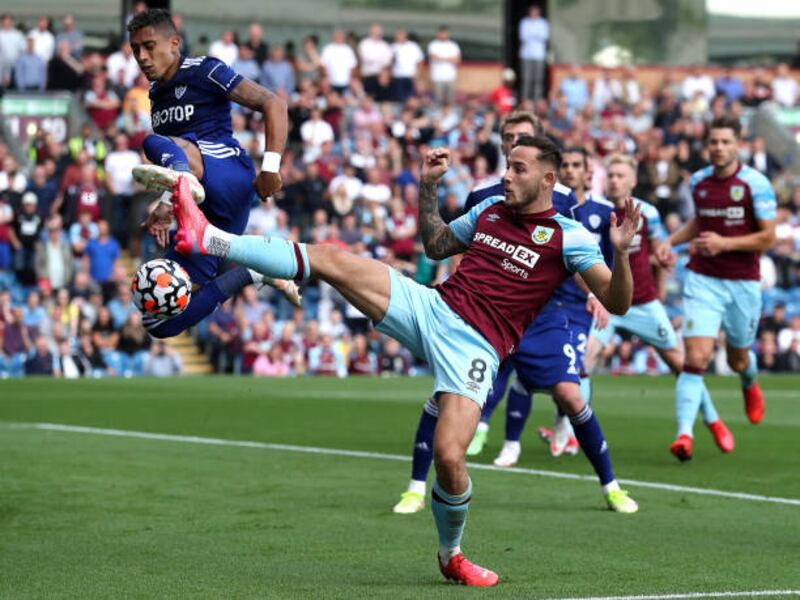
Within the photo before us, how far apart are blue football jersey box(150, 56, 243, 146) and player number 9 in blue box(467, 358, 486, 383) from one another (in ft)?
8.60

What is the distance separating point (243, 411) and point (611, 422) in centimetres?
408

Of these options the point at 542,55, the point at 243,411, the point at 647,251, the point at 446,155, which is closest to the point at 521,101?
the point at 542,55

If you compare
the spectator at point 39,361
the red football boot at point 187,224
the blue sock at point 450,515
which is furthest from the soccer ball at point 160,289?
the spectator at point 39,361

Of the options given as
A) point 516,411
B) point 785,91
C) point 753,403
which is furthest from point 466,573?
point 785,91

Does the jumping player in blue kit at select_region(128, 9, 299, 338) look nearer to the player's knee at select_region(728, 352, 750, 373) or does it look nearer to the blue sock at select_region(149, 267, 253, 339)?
the blue sock at select_region(149, 267, 253, 339)

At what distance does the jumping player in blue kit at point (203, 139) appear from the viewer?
9.79 m

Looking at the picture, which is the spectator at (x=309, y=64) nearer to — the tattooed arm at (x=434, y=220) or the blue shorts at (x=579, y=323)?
the blue shorts at (x=579, y=323)

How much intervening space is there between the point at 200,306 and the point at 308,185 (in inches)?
709

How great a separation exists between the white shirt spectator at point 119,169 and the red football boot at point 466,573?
62.7 ft

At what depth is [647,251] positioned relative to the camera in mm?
14555

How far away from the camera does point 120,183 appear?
26641 mm

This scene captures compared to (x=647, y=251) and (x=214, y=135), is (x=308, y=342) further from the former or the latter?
(x=214, y=135)

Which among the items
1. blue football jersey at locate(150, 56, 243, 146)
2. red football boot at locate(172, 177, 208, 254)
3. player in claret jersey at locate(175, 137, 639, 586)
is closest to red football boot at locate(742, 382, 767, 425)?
blue football jersey at locate(150, 56, 243, 146)

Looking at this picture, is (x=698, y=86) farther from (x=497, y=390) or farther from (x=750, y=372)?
(x=497, y=390)
